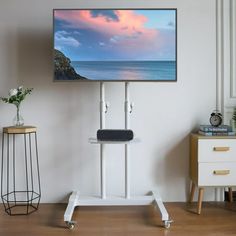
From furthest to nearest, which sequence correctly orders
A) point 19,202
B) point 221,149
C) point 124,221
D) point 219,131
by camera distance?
point 19,202, point 219,131, point 221,149, point 124,221

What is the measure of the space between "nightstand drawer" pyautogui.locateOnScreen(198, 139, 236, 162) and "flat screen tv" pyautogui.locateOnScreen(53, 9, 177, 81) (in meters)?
0.60

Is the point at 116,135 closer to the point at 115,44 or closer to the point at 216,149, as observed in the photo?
the point at 115,44

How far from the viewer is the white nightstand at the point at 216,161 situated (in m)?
2.53

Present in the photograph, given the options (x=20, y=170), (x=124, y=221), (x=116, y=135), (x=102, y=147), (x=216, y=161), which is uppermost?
(x=116, y=135)

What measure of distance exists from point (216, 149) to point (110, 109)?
3.14ft

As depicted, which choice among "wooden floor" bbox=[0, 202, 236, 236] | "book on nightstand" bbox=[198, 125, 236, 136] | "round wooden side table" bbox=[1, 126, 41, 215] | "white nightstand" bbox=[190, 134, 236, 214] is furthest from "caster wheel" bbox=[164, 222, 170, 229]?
"round wooden side table" bbox=[1, 126, 41, 215]

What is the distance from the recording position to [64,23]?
2.40 metres

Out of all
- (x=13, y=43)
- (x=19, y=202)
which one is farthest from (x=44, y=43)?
(x=19, y=202)

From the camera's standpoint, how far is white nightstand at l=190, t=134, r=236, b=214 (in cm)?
253

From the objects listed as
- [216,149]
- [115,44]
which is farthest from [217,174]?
[115,44]

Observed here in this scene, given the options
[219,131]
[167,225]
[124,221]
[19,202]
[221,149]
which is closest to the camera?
[167,225]

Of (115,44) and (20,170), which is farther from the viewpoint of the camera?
(20,170)

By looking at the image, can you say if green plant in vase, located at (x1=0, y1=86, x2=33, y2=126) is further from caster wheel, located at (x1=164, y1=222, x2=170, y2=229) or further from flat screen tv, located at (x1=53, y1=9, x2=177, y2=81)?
caster wheel, located at (x1=164, y1=222, x2=170, y2=229)

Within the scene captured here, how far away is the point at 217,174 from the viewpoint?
2537mm
